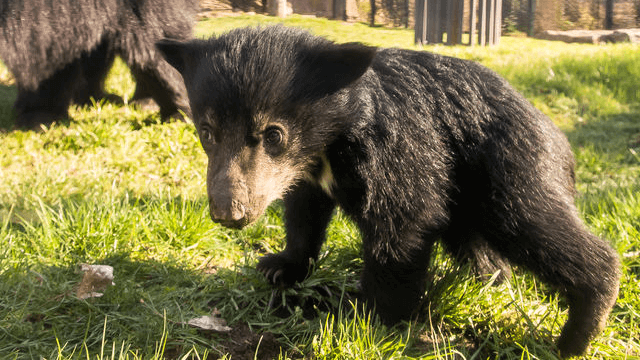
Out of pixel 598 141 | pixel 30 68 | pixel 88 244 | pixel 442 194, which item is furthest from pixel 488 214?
pixel 30 68

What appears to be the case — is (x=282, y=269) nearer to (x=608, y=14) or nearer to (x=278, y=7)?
(x=278, y=7)

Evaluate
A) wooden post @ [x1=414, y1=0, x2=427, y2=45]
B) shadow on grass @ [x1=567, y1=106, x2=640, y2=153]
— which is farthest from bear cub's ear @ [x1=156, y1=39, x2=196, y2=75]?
wooden post @ [x1=414, y1=0, x2=427, y2=45]

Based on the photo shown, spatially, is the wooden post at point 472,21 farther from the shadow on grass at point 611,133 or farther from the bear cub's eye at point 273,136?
the bear cub's eye at point 273,136

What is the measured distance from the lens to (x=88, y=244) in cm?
350

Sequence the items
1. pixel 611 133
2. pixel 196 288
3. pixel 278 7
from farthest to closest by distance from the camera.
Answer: pixel 278 7 → pixel 611 133 → pixel 196 288

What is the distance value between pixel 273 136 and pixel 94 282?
3.89 feet

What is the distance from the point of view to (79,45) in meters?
5.99

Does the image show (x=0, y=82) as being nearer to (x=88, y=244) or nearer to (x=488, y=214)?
Result: (x=88, y=244)

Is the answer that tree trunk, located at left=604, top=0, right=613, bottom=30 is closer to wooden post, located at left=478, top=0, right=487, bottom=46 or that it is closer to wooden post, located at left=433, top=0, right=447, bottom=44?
wooden post, located at left=478, top=0, right=487, bottom=46

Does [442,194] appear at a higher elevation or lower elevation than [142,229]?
higher

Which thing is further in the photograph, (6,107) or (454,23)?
(454,23)

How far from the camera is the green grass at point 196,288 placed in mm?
2768

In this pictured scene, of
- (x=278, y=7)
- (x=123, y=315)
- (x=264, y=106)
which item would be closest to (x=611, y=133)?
(x=278, y=7)

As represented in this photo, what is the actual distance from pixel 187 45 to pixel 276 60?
528 millimetres
